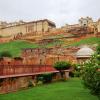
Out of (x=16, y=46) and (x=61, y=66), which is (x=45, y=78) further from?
(x=16, y=46)

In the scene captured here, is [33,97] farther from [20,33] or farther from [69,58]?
[20,33]

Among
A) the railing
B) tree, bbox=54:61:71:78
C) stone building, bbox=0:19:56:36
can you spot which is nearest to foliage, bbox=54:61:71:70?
tree, bbox=54:61:71:78

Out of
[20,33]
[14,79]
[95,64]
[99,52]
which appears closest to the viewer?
[95,64]

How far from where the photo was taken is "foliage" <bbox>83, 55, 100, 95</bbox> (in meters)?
10.9

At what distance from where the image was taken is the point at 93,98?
1243 cm

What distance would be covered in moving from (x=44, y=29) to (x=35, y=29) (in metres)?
3.18

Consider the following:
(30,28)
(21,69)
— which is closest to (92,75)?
(21,69)

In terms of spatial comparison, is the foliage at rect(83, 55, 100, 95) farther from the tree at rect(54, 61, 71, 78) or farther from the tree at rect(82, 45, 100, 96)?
the tree at rect(54, 61, 71, 78)

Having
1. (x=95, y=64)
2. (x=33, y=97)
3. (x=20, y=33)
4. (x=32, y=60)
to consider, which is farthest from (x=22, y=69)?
(x=20, y=33)

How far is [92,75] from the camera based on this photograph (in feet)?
37.1

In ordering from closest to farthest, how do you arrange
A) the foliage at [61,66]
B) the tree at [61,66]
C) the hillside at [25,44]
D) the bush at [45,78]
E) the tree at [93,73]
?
the tree at [93,73] < the bush at [45,78] < the tree at [61,66] < the foliage at [61,66] < the hillside at [25,44]

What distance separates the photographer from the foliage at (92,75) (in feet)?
35.7

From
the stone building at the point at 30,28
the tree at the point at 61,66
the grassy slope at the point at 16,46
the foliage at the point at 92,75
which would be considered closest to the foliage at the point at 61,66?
the tree at the point at 61,66

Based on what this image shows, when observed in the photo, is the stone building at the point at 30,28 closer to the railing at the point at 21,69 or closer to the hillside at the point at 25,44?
the hillside at the point at 25,44
